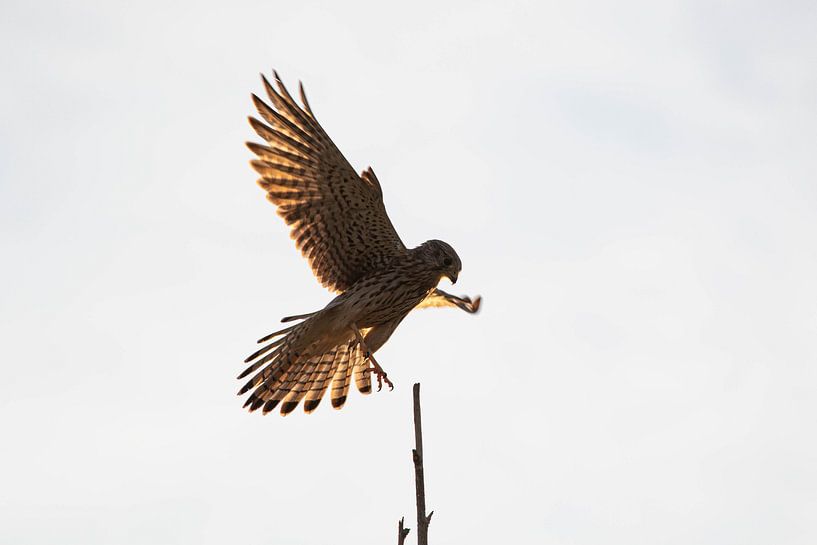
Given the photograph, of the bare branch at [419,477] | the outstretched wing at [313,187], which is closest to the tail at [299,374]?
the outstretched wing at [313,187]

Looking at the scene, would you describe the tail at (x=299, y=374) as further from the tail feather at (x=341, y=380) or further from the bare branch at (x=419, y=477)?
the bare branch at (x=419, y=477)

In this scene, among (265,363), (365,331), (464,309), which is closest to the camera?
(265,363)

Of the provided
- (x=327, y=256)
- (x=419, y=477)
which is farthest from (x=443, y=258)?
(x=419, y=477)

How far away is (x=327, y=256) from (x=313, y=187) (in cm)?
64

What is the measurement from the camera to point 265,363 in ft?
30.2

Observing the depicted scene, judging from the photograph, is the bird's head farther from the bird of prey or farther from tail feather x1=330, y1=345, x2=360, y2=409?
tail feather x1=330, y1=345, x2=360, y2=409

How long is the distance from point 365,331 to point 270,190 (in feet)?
4.76

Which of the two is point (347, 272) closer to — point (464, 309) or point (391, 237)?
point (391, 237)

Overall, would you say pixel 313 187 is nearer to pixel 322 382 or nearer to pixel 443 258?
pixel 443 258

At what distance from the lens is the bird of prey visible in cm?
923

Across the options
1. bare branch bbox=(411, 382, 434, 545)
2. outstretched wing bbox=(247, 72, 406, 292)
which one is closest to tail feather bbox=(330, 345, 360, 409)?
outstretched wing bbox=(247, 72, 406, 292)

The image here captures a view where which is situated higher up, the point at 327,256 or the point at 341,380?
the point at 327,256

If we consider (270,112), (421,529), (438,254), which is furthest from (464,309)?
(421,529)

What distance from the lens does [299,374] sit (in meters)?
9.77
